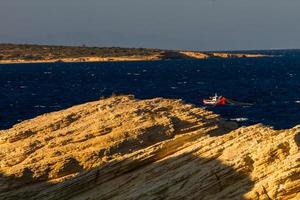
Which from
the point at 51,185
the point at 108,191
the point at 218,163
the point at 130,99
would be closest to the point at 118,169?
the point at 108,191

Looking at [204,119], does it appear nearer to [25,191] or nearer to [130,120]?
[130,120]

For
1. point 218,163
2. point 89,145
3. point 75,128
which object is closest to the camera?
point 218,163

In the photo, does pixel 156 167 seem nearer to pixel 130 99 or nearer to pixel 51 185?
pixel 51 185

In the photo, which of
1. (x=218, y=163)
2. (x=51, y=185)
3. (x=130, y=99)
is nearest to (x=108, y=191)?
(x=51, y=185)

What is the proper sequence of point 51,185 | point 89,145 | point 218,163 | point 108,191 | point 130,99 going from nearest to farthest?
point 218,163
point 108,191
point 51,185
point 89,145
point 130,99

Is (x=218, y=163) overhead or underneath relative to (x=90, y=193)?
overhead

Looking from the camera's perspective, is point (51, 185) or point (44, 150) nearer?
point (51, 185)
